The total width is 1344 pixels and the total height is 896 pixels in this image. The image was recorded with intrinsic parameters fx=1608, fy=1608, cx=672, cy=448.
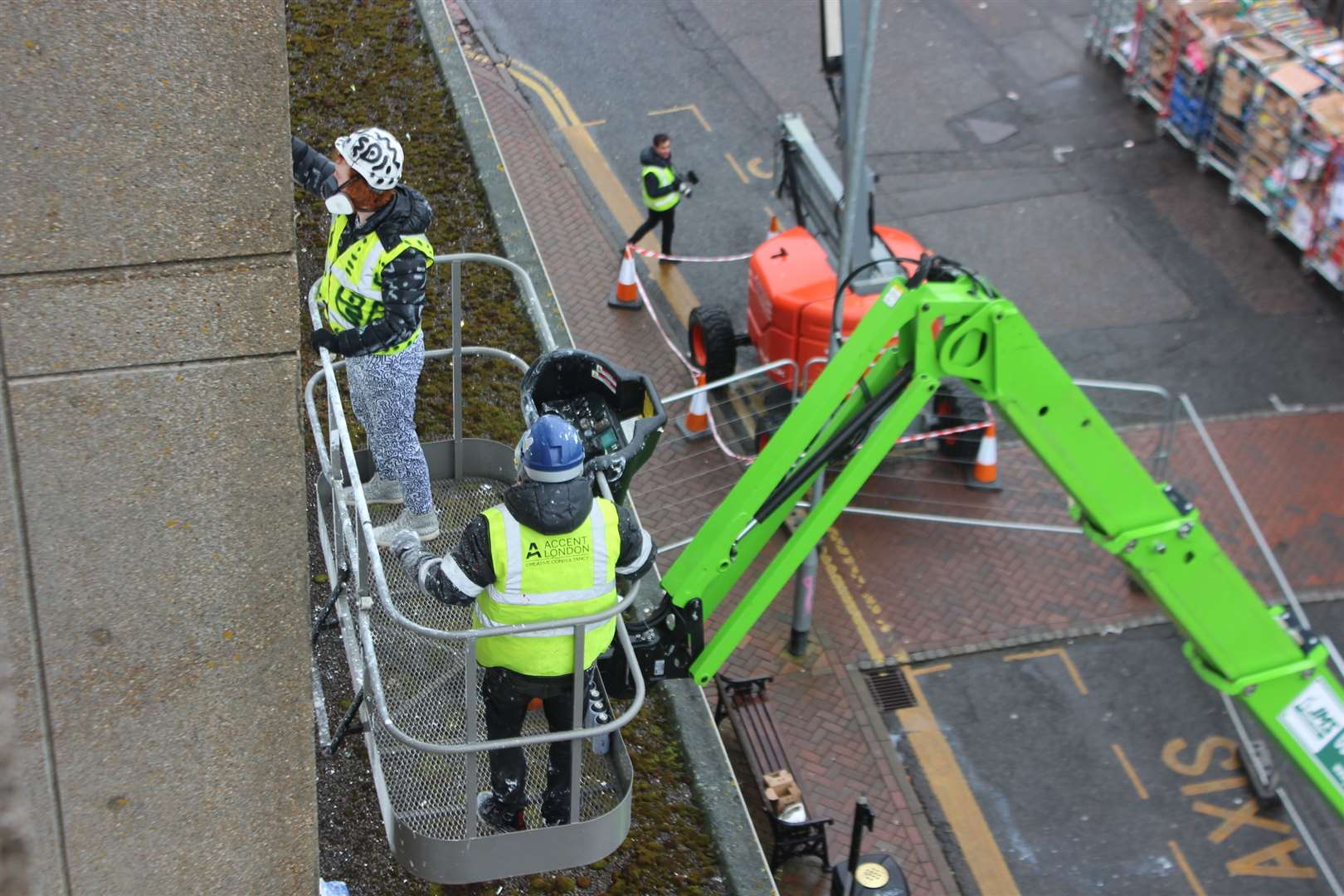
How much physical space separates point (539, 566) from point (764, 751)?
15.1 feet

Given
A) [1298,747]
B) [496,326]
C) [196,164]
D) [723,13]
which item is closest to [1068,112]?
[723,13]

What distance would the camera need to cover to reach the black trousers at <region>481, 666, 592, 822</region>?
235 inches

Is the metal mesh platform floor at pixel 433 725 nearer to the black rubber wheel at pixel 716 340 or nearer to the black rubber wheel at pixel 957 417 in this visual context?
the black rubber wheel at pixel 716 340

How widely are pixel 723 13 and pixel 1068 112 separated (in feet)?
13.8

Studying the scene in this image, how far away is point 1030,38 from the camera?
62.4ft

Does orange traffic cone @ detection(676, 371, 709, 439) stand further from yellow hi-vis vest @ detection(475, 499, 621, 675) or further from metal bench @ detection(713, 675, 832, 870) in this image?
yellow hi-vis vest @ detection(475, 499, 621, 675)

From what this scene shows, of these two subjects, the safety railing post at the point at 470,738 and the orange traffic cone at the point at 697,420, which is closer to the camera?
the safety railing post at the point at 470,738

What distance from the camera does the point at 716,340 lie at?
13.0 meters

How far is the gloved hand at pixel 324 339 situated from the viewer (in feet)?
21.2

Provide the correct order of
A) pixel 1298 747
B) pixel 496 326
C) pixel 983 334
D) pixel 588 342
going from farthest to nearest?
1. pixel 588 342
2. pixel 496 326
3. pixel 1298 747
4. pixel 983 334

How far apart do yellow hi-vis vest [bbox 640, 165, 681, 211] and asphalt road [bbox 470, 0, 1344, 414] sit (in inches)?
36.0

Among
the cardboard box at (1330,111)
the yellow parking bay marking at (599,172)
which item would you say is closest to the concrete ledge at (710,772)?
the yellow parking bay marking at (599,172)

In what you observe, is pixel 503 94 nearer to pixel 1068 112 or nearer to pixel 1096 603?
pixel 1068 112

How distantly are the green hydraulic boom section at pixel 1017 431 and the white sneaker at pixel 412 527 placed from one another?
121cm
